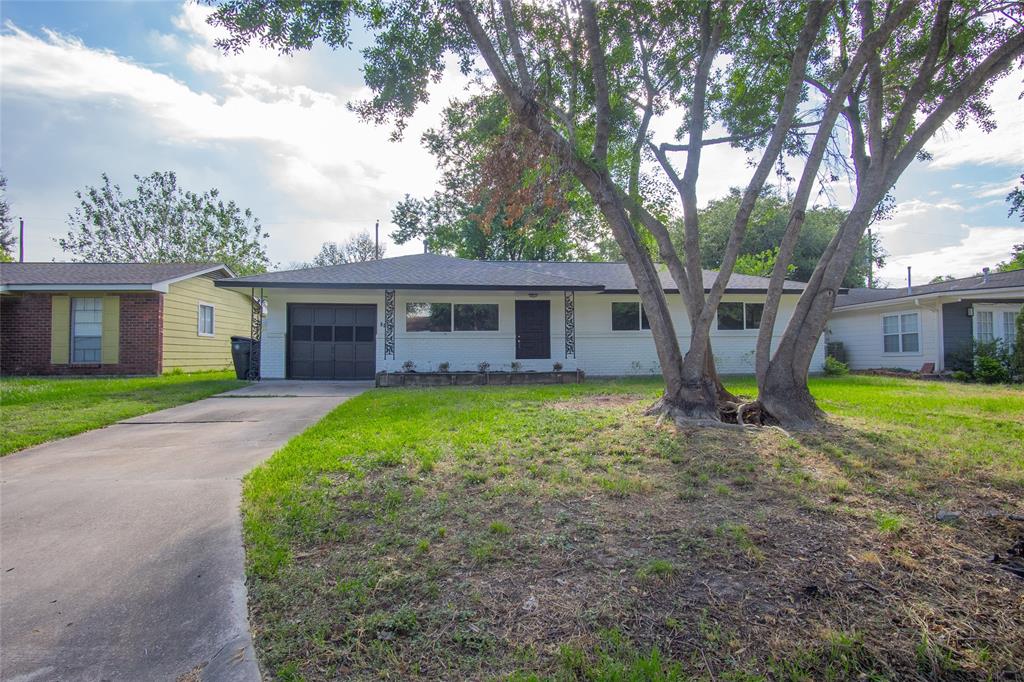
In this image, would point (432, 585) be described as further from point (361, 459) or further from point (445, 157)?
point (445, 157)

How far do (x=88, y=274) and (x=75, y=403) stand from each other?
28.5ft

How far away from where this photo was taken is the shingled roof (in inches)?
548

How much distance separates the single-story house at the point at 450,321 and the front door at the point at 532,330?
3 cm

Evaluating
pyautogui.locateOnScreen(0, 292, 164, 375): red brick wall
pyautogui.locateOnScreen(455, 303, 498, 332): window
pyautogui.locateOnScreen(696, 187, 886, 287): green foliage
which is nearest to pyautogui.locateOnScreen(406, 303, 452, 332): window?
pyautogui.locateOnScreen(455, 303, 498, 332): window

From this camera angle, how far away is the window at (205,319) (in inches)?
669

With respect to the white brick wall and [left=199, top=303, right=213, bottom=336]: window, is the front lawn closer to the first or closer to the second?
the white brick wall

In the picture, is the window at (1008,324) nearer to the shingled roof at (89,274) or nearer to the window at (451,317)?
the window at (451,317)

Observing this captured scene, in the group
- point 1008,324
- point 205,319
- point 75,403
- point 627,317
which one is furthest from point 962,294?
point 205,319

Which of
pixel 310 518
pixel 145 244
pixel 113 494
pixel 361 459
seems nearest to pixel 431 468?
pixel 361 459

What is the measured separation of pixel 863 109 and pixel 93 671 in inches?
467

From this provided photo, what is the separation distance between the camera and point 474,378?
1293 centimetres

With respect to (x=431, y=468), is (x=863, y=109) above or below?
above

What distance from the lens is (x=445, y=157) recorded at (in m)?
18.6

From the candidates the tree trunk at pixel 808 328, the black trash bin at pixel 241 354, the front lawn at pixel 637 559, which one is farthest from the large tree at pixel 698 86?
the black trash bin at pixel 241 354
